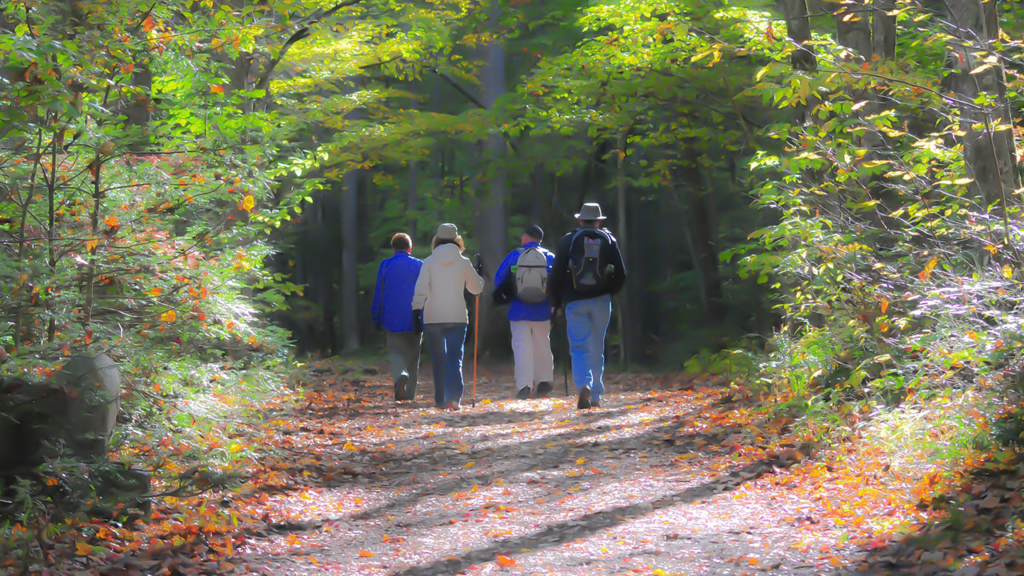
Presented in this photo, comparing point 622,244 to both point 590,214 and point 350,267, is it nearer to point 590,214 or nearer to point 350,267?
point 590,214

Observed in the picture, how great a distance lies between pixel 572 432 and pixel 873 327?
3.17 meters

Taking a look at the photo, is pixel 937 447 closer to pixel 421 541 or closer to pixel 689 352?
pixel 421 541

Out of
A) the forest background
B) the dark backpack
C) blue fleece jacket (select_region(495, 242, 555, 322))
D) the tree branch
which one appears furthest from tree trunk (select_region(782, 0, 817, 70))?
the tree branch

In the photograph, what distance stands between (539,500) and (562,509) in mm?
329

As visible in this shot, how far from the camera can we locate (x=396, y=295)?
467 inches

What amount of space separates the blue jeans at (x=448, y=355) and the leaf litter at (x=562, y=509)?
142 cm

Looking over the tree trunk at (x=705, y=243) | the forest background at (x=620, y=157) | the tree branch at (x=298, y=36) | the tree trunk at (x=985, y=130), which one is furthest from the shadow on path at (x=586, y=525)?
the tree trunk at (x=705, y=243)

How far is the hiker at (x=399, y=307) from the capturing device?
11844 millimetres

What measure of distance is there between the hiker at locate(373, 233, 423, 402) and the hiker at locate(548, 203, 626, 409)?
2049 mm

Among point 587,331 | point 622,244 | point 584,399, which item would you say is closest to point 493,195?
point 622,244

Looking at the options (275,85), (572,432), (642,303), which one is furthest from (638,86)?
(642,303)

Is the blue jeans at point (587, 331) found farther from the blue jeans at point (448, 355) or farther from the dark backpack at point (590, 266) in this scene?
the blue jeans at point (448, 355)

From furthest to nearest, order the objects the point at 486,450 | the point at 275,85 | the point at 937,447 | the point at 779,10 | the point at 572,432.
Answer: the point at 275,85 < the point at 779,10 < the point at 572,432 < the point at 486,450 < the point at 937,447

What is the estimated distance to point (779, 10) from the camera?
14.7 m
